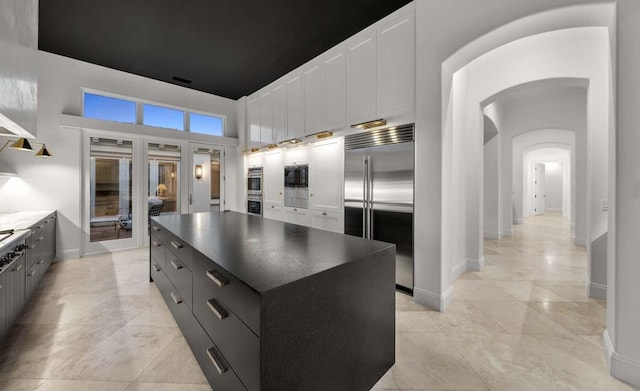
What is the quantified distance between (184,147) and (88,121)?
1568 millimetres

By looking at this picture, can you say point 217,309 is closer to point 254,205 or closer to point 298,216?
point 298,216

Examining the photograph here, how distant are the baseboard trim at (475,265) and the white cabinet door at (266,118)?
3994mm

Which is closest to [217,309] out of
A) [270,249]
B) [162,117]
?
[270,249]

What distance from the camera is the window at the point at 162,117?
515 cm

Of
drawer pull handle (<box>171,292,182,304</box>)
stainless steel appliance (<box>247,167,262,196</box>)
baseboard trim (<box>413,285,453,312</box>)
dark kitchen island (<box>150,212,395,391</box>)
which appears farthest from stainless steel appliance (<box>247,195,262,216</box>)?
baseboard trim (<box>413,285,453,312</box>)

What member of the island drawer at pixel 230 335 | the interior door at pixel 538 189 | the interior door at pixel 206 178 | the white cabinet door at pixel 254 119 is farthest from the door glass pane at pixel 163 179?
the interior door at pixel 538 189

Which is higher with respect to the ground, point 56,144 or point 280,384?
point 56,144

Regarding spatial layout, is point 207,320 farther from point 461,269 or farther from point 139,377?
point 461,269

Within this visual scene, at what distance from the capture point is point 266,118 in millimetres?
5242

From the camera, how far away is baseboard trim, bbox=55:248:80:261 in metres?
4.28

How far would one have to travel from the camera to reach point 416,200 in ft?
9.24

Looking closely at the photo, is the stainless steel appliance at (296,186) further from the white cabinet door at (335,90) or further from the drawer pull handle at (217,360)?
the drawer pull handle at (217,360)

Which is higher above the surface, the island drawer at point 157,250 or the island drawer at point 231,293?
the island drawer at point 231,293

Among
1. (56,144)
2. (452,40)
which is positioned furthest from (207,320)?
(56,144)
